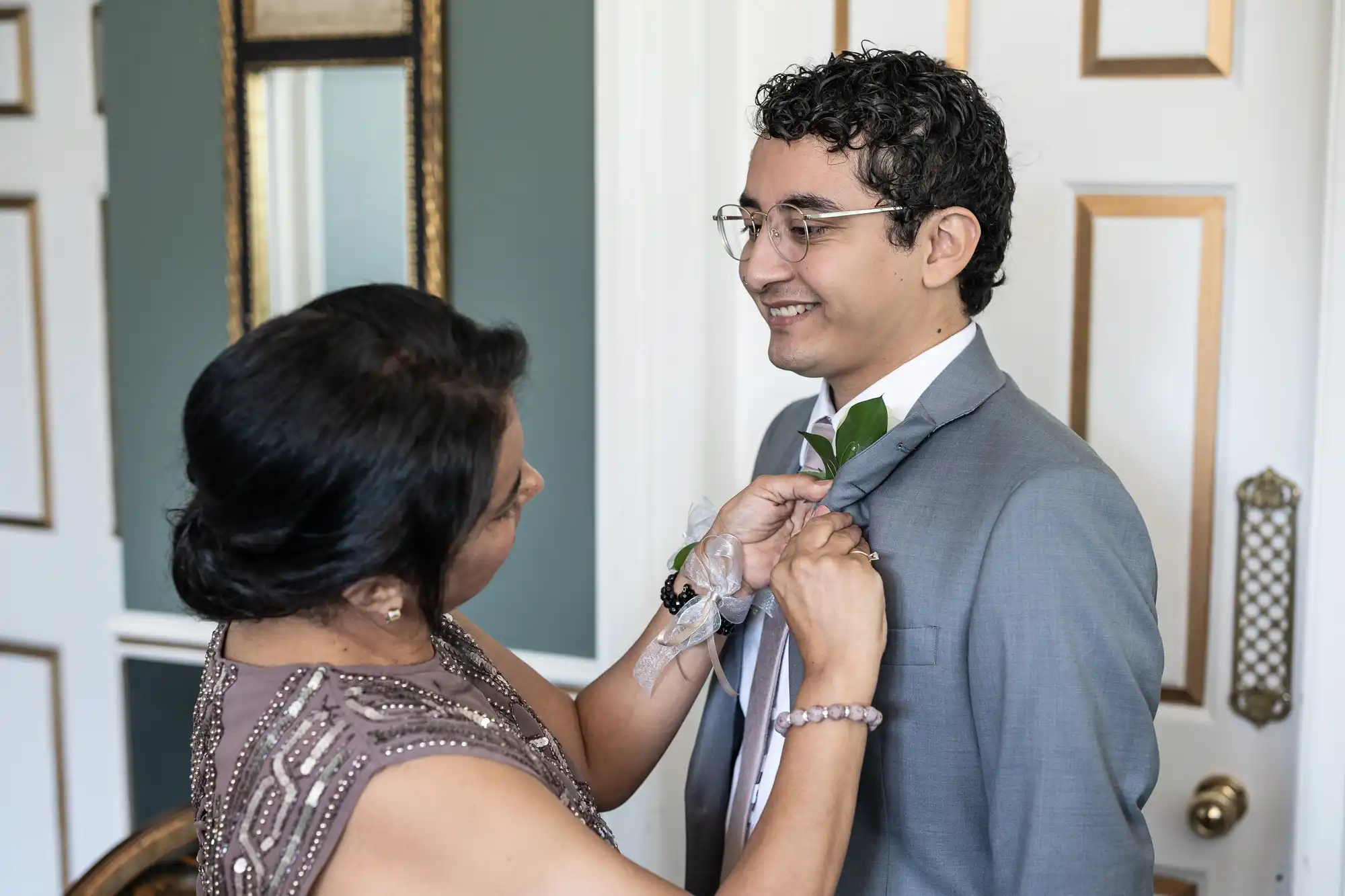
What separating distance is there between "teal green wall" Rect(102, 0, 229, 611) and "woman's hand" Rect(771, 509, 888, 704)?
1584mm

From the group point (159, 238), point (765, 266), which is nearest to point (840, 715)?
point (765, 266)

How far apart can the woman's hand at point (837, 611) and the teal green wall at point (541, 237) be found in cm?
100

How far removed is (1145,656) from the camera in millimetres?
1247

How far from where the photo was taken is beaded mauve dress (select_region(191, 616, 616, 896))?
110 centimetres

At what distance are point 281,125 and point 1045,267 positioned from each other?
1.44 m

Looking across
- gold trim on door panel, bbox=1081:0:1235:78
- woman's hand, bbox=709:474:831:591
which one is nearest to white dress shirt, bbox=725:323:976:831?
woman's hand, bbox=709:474:831:591

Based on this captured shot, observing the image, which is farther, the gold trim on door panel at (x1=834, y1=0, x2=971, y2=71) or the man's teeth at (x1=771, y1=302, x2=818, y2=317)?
the gold trim on door panel at (x1=834, y1=0, x2=971, y2=71)

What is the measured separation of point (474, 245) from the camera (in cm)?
231

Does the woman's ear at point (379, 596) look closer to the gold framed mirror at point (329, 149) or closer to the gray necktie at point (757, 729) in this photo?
the gray necktie at point (757, 729)

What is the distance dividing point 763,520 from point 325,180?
1309mm

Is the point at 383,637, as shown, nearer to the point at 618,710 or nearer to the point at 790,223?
the point at 618,710

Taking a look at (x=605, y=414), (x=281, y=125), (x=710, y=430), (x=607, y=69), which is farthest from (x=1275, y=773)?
(x=281, y=125)

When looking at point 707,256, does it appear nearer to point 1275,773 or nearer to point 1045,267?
point 1045,267

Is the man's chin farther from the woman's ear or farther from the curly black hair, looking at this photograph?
the woman's ear
